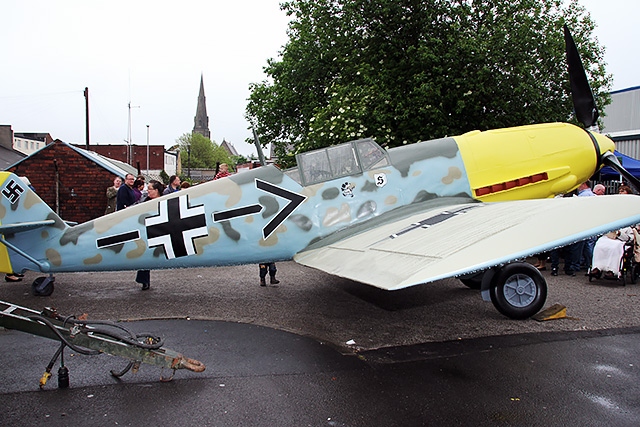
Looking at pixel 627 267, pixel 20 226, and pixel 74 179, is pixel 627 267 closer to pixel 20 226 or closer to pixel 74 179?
pixel 20 226

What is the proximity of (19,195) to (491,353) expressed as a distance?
243 inches

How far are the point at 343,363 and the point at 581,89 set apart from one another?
21.7 feet

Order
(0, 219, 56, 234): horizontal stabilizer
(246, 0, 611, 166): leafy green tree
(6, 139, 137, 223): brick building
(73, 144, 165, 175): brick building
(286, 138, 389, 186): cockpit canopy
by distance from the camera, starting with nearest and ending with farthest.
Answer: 1. (0, 219, 56, 234): horizontal stabilizer
2. (286, 138, 389, 186): cockpit canopy
3. (246, 0, 611, 166): leafy green tree
4. (6, 139, 137, 223): brick building
5. (73, 144, 165, 175): brick building

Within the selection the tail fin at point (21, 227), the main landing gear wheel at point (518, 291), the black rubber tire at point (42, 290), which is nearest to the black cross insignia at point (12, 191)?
the tail fin at point (21, 227)

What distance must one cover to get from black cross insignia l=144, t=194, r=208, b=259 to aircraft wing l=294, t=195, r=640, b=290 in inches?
66.4

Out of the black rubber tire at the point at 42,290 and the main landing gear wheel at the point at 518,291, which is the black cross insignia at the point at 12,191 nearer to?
the black rubber tire at the point at 42,290

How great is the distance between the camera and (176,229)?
20.7 feet

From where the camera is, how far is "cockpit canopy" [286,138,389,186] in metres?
6.49

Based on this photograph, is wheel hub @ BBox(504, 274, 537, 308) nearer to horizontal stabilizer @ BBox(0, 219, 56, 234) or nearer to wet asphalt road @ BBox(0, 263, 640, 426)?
wet asphalt road @ BBox(0, 263, 640, 426)

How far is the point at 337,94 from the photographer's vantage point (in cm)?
1595

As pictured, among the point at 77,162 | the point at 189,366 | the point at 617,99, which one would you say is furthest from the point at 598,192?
the point at 617,99

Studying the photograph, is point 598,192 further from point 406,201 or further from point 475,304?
point 406,201

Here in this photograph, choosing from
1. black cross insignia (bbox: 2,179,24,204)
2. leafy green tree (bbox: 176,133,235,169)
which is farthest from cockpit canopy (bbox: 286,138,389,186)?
leafy green tree (bbox: 176,133,235,169)

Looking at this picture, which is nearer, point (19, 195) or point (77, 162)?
point (19, 195)
